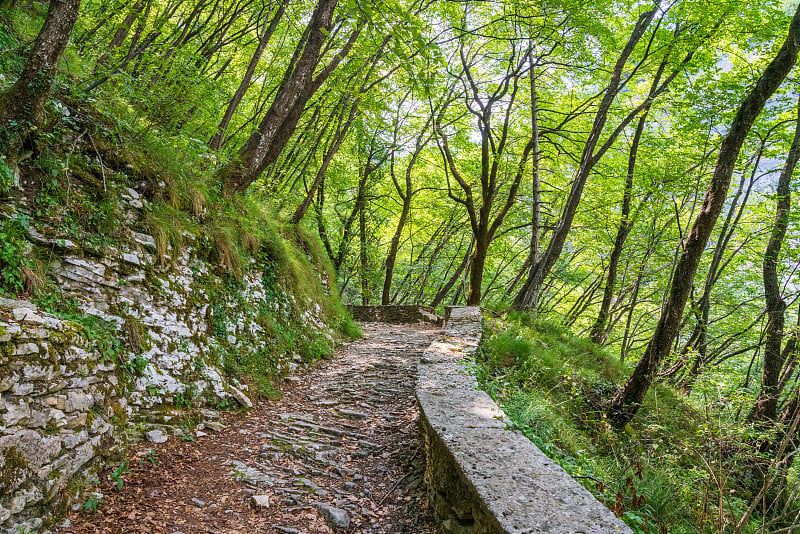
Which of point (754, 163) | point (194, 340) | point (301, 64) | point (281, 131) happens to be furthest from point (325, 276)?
point (754, 163)

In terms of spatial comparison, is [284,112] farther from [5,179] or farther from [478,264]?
[478,264]

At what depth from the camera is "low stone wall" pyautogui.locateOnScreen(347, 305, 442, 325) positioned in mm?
15337

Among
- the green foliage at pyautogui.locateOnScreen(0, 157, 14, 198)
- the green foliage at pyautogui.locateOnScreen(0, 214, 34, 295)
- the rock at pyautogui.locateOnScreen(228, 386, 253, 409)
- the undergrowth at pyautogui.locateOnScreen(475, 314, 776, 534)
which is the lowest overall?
the rock at pyautogui.locateOnScreen(228, 386, 253, 409)

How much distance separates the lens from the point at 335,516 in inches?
119

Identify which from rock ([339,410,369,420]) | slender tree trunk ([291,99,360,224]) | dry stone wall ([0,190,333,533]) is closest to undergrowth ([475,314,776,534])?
rock ([339,410,369,420])

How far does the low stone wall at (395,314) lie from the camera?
1534 centimetres

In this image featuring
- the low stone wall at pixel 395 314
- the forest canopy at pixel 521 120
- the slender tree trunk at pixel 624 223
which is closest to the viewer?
the forest canopy at pixel 521 120

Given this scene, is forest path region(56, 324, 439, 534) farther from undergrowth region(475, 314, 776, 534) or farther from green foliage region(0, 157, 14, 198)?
green foliage region(0, 157, 14, 198)

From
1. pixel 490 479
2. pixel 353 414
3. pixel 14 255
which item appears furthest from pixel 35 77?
pixel 490 479

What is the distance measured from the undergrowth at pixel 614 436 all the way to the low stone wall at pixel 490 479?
441mm

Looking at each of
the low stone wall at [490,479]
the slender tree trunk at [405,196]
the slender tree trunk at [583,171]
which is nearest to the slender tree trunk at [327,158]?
the slender tree trunk at [405,196]

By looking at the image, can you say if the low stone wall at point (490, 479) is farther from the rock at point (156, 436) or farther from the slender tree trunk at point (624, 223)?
the slender tree trunk at point (624, 223)

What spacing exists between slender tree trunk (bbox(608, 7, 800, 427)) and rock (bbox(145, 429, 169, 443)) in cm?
578

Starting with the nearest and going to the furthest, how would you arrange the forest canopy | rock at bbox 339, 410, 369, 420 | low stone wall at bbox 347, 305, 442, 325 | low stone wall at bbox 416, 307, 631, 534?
low stone wall at bbox 416, 307, 631, 534, the forest canopy, rock at bbox 339, 410, 369, 420, low stone wall at bbox 347, 305, 442, 325
